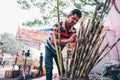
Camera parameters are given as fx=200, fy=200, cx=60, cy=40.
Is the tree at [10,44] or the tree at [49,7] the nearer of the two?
the tree at [49,7]

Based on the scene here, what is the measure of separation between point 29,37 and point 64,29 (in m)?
12.7

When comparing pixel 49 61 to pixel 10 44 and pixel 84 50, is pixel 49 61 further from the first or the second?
pixel 10 44

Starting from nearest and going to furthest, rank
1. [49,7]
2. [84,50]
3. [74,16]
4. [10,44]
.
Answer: [84,50] < [74,16] < [49,7] < [10,44]

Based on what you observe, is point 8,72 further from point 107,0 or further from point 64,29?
point 107,0

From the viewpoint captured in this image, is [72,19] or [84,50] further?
[72,19]

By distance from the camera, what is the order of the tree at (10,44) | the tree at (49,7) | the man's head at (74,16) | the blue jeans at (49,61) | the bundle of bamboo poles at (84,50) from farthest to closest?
the tree at (10,44)
the tree at (49,7)
the blue jeans at (49,61)
the man's head at (74,16)
the bundle of bamboo poles at (84,50)

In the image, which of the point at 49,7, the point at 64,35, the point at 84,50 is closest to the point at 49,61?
the point at 64,35

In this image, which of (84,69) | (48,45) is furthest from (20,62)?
(84,69)

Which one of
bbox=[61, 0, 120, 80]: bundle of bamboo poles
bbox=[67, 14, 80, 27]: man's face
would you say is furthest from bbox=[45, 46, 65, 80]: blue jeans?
bbox=[61, 0, 120, 80]: bundle of bamboo poles

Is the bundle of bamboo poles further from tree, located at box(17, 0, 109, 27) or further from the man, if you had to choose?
tree, located at box(17, 0, 109, 27)

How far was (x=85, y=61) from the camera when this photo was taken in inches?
73.7

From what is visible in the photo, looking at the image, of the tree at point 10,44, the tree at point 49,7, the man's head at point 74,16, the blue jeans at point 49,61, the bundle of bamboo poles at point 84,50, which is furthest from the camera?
the tree at point 10,44

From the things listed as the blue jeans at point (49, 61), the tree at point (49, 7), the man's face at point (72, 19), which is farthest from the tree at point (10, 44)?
the man's face at point (72, 19)

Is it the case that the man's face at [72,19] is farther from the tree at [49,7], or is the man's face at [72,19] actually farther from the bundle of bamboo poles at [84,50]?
the tree at [49,7]
